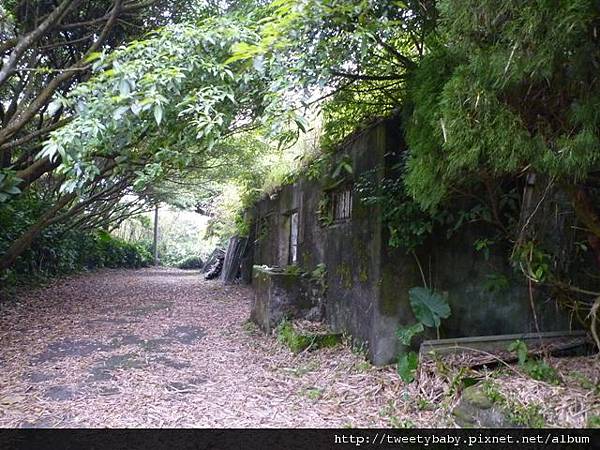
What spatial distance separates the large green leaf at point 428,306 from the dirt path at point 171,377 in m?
0.62

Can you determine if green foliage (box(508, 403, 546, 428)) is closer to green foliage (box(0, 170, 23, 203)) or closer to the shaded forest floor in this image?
the shaded forest floor

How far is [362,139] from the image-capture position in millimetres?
5230

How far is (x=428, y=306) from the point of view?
165 inches

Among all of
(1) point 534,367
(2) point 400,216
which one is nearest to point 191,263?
(2) point 400,216

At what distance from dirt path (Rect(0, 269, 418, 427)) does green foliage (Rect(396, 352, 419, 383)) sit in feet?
0.51

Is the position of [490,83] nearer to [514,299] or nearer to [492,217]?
[492,217]

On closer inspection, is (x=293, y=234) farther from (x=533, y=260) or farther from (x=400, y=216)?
(x=533, y=260)

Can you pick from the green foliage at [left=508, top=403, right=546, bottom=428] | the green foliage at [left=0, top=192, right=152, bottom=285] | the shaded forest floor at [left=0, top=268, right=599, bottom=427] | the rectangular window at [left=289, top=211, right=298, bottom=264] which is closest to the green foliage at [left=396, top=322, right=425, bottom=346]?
the shaded forest floor at [left=0, top=268, right=599, bottom=427]

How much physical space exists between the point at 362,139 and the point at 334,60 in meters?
1.47

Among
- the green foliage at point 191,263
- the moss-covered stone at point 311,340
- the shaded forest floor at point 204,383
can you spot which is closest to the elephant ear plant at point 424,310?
the shaded forest floor at point 204,383

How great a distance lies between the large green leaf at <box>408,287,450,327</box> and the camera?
411 centimetres

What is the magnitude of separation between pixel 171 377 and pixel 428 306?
8.83 feet

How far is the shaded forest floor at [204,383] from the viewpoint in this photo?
10.9 ft

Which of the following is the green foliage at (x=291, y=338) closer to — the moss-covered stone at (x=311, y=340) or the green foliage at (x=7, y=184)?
the moss-covered stone at (x=311, y=340)
